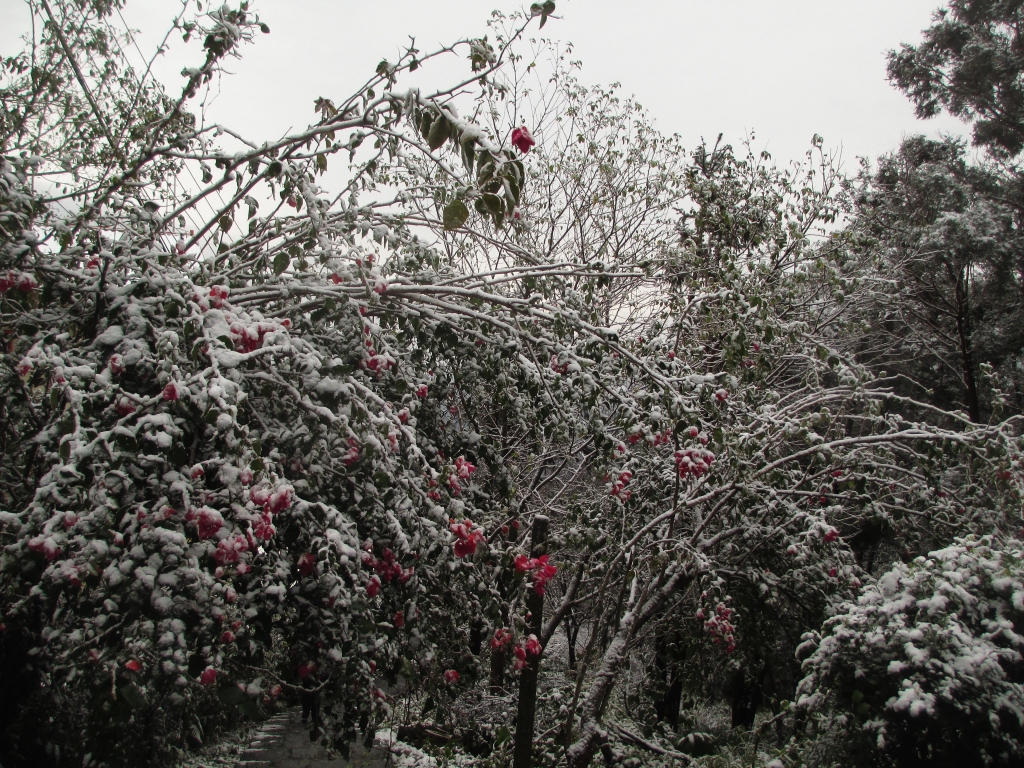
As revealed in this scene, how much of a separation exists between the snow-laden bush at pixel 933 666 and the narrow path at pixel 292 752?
462cm

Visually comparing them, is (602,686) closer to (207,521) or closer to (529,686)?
(529,686)

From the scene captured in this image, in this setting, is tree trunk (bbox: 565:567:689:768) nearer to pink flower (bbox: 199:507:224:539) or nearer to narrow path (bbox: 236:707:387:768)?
narrow path (bbox: 236:707:387:768)

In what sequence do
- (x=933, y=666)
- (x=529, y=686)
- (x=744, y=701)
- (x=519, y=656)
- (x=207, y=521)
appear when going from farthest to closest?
A: 1. (x=744, y=701)
2. (x=529, y=686)
3. (x=933, y=666)
4. (x=519, y=656)
5. (x=207, y=521)

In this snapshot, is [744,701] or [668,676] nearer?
[668,676]

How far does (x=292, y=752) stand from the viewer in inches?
346

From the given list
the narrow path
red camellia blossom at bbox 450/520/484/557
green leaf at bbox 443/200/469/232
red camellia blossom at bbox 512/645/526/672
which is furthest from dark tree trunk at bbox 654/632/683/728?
green leaf at bbox 443/200/469/232

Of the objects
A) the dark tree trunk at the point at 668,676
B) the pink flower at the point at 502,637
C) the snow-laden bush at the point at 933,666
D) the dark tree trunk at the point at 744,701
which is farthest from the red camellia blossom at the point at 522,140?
the dark tree trunk at the point at 744,701

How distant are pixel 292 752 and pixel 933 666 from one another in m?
8.66

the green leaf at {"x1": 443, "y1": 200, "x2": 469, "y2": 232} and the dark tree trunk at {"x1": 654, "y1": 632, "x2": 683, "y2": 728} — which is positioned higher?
the green leaf at {"x1": 443, "y1": 200, "x2": 469, "y2": 232}

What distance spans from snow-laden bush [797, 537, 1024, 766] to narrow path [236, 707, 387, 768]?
462 centimetres

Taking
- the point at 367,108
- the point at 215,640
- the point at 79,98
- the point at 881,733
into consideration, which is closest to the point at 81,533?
the point at 215,640

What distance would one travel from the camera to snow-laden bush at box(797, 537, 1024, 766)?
2807 mm

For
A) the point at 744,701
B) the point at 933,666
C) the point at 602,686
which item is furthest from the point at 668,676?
the point at 933,666

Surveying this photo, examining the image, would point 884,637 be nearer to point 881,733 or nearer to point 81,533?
point 881,733
